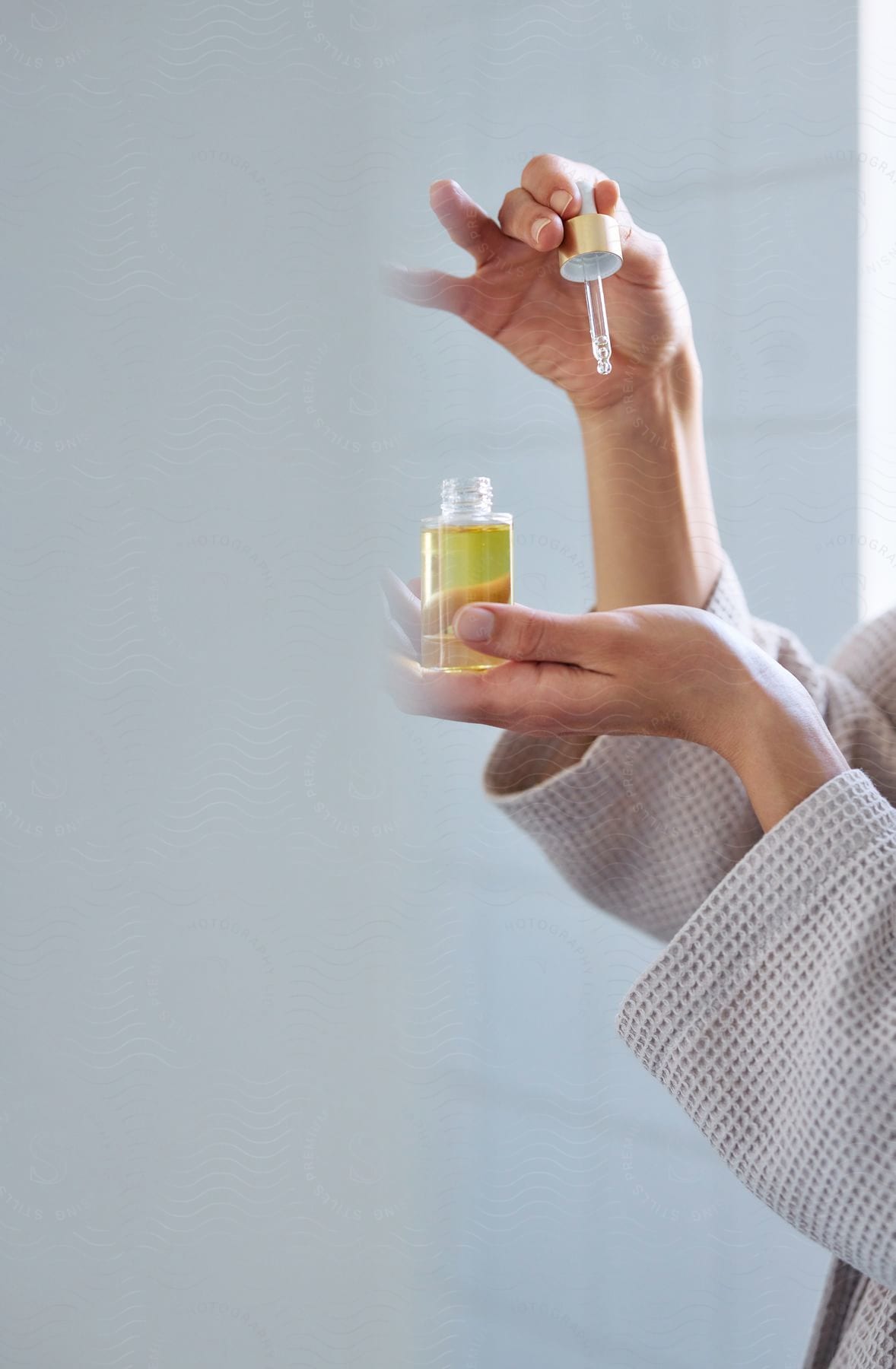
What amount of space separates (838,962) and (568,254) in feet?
1.12

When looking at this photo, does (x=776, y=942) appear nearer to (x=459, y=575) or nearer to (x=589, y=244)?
(x=459, y=575)

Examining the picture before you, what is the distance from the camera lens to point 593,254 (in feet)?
1.71

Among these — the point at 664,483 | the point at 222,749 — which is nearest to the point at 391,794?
the point at 222,749

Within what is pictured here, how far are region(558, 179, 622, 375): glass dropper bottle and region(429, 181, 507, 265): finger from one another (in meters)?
0.04

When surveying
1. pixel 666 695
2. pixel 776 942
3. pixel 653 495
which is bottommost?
pixel 776 942

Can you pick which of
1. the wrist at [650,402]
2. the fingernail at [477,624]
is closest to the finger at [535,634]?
the fingernail at [477,624]

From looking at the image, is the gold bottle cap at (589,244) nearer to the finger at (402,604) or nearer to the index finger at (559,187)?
the index finger at (559,187)

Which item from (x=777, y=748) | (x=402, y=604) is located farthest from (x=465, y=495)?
(x=777, y=748)

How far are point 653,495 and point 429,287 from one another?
157 mm

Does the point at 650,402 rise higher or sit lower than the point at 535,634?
higher

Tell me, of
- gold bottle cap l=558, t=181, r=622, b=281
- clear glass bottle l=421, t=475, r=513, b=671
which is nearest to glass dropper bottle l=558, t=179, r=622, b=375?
gold bottle cap l=558, t=181, r=622, b=281

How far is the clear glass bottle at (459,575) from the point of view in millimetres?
505

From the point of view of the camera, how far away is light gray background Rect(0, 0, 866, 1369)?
0.56m

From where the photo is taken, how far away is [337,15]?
22.1 inches
